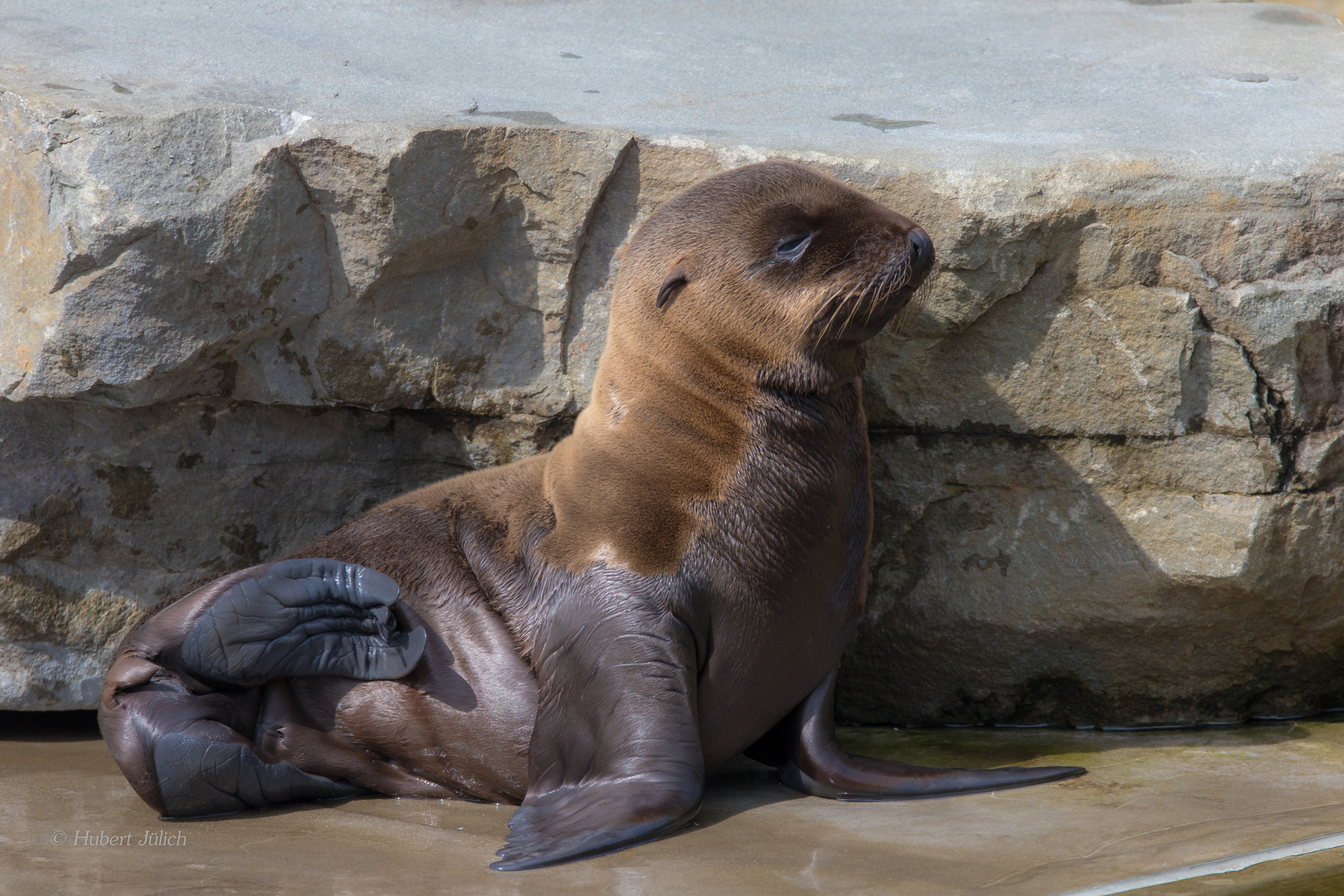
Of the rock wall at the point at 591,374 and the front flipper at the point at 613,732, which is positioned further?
the rock wall at the point at 591,374

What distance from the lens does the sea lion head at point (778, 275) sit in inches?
136

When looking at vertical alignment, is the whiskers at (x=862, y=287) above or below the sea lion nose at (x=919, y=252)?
below

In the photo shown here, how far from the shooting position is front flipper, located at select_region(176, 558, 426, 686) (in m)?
3.56

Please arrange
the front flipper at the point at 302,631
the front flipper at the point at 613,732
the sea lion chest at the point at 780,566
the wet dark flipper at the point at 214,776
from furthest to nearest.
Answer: the front flipper at the point at 302,631, the sea lion chest at the point at 780,566, the wet dark flipper at the point at 214,776, the front flipper at the point at 613,732

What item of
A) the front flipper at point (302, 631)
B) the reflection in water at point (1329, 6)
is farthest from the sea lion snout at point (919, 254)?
the reflection in water at point (1329, 6)

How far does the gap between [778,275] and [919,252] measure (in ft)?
1.22

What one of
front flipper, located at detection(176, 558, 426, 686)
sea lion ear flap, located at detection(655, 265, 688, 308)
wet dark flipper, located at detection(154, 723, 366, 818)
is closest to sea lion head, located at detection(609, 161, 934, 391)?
sea lion ear flap, located at detection(655, 265, 688, 308)

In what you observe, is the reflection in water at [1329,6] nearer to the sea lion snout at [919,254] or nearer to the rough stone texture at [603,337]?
the rough stone texture at [603,337]

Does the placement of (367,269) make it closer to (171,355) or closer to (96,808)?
(171,355)

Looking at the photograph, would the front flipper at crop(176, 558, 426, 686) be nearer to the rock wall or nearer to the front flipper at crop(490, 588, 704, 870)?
the front flipper at crop(490, 588, 704, 870)

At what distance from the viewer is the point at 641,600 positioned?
132 inches

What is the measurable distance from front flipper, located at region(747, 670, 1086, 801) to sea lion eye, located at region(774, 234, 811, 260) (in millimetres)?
1172

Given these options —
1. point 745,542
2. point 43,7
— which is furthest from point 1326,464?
point 43,7

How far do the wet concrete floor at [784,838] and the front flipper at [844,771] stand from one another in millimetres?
50
